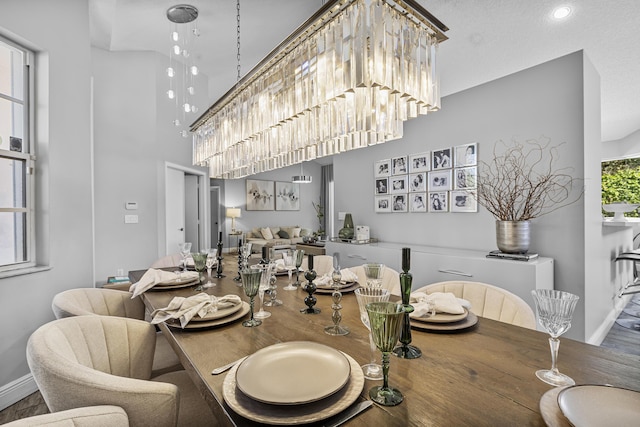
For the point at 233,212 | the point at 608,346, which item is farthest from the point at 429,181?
the point at 233,212

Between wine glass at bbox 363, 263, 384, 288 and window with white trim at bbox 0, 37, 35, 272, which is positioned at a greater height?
window with white trim at bbox 0, 37, 35, 272

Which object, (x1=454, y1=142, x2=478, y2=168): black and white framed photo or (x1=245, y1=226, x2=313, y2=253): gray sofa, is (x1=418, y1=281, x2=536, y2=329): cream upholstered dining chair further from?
(x1=245, y1=226, x2=313, y2=253): gray sofa

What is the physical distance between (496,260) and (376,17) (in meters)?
2.17

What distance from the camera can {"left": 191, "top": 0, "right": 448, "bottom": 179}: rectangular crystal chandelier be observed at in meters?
1.27

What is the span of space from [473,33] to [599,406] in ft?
8.36

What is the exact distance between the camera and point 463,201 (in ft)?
10.7

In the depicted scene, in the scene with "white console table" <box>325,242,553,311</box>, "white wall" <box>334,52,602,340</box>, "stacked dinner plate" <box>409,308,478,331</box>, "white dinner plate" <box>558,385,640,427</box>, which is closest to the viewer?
"white dinner plate" <box>558,385,640,427</box>

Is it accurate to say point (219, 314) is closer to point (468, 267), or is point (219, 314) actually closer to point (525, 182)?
point (468, 267)

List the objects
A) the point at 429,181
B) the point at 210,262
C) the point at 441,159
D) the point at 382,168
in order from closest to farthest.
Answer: the point at 210,262
the point at 441,159
the point at 429,181
the point at 382,168

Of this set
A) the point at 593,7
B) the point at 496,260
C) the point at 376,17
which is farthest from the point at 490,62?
the point at 376,17

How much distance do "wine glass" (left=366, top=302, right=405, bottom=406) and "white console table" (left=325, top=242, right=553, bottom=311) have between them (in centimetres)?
219

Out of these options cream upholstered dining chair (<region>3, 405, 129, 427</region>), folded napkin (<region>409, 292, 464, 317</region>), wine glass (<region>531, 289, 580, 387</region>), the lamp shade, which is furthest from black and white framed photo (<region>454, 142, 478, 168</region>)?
the lamp shade

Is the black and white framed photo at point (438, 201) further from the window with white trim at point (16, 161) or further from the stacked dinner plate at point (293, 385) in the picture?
the window with white trim at point (16, 161)

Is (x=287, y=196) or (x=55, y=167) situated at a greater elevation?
(x=287, y=196)
